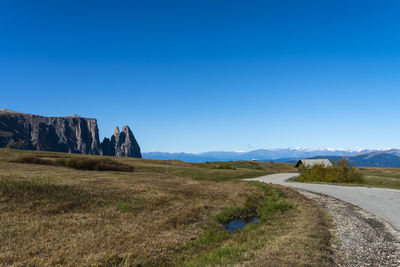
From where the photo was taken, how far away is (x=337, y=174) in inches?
1738

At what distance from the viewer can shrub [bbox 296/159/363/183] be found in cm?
4384

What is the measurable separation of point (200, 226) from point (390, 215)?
39.0 ft

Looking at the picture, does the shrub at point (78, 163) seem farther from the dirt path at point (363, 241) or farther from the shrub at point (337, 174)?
the dirt path at point (363, 241)

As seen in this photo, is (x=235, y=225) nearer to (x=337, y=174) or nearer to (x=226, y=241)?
(x=226, y=241)

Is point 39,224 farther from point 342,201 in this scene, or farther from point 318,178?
point 318,178

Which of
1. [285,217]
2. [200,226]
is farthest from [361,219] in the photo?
[200,226]

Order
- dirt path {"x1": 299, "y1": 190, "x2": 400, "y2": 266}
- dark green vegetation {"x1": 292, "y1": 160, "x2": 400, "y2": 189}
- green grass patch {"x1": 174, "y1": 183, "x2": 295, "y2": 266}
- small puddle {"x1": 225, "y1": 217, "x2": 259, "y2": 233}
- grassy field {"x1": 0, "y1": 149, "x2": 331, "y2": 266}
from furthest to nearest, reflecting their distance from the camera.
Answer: dark green vegetation {"x1": 292, "y1": 160, "x2": 400, "y2": 189} → small puddle {"x1": 225, "y1": 217, "x2": 259, "y2": 233} → green grass patch {"x1": 174, "y1": 183, "x2": 295, "y2": 266} → grassy field {"x1": 0, "y1": 149, "x2": 331, "y2": 266} → dirt path {"x1": 299, "y1": 190, "x2": 400, "y2": 266}

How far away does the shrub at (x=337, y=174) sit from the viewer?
43844 mm

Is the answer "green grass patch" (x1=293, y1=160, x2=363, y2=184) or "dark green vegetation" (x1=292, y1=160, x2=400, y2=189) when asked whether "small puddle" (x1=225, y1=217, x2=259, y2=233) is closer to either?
"dark green vegetation" (x1=292, y1=160, x2=400, y2=189)

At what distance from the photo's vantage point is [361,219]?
554 inches

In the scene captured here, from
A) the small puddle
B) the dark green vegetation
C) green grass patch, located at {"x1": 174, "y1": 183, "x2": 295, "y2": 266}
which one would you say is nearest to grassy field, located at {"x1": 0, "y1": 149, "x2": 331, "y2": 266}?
green grass patch, located at {"x1": 174, "y1": 183, "x2": 295, "y2": 266}

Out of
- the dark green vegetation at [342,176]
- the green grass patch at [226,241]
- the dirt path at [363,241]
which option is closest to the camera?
the dirt path at [363,241]

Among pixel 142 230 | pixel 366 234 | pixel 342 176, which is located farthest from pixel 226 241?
pixel 342 176

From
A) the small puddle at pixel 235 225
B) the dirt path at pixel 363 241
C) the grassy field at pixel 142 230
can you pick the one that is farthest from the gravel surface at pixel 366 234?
the small puddle at pixel 235 225
